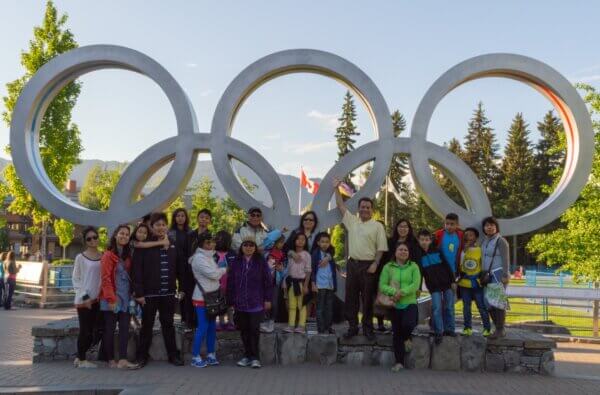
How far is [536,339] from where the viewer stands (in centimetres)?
726

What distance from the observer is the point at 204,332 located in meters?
6.86

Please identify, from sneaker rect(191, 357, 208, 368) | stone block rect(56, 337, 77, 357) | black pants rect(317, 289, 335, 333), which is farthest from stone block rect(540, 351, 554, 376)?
stone block rect(56, 337, 77, 357)

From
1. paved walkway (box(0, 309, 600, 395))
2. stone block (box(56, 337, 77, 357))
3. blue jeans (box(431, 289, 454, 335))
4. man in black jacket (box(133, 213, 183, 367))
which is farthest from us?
stone block (box(56, 337, 77, 357))

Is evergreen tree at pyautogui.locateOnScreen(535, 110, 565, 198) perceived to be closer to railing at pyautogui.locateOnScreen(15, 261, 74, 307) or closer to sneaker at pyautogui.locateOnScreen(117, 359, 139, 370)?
railing at pyautogui.locateOnScreen(15, 261, 74, 307)

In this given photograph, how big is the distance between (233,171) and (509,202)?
137 feet

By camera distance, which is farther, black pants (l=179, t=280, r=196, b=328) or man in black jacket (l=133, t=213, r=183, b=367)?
black pants (l=179, t=280, r=196, b=328)

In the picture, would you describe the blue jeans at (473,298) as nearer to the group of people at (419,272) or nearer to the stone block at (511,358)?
the group of people at (419,272)

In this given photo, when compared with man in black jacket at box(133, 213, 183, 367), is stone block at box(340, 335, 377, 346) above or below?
below

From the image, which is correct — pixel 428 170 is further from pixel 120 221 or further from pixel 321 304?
pixel 120 221

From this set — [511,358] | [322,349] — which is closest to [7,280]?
[322,349]

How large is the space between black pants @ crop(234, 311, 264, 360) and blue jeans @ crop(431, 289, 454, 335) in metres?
2.24

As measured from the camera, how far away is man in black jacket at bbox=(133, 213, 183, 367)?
6727 mm

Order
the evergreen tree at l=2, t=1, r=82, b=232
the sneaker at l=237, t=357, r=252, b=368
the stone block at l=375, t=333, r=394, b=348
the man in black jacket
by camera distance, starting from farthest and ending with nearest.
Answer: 1. the evergreen tree at l=2, t=1, r=82, b=232
2. the stone block at l=375, t=333, r=394, b=348
3. the sneaker at l=237, t=357, r=252, b=368
4. the man in black jacket

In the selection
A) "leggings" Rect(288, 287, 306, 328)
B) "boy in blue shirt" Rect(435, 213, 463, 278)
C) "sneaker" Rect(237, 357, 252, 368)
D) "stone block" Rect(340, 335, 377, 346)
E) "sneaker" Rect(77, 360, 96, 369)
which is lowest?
"sneaker" Rect(77, 360, 96, 369)
